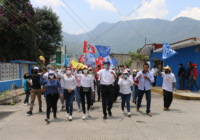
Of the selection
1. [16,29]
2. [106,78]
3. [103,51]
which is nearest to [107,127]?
[106,78]

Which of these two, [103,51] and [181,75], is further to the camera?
[181,75]

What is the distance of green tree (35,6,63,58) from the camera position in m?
29.3

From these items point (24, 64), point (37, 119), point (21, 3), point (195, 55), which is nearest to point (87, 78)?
point (37, 119)

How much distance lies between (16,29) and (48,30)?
1040 centimetres

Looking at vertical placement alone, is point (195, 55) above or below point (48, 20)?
→ below

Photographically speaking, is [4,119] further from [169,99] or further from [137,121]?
[169,99]

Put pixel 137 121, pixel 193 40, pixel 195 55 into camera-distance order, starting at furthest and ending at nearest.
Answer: pixel 195 55 < pixel 193 40 < pixel 137 121

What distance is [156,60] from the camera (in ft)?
63.3

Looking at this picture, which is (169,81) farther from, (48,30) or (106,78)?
(48,30)

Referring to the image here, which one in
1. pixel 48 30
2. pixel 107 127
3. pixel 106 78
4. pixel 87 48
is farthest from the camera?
pixel 48 30

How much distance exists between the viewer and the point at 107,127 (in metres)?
5.61

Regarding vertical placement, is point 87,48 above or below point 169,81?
above

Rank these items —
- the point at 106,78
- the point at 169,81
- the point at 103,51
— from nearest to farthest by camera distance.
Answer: the point at 106,78 < the point at 169,81 < the point at 103,51

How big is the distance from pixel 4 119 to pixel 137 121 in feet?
15.1
